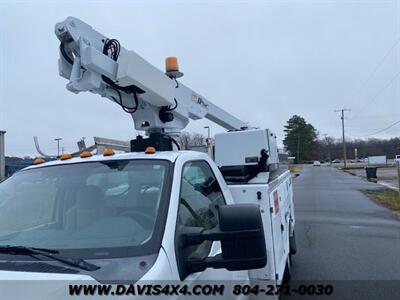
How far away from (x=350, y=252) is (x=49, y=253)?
7407 mm

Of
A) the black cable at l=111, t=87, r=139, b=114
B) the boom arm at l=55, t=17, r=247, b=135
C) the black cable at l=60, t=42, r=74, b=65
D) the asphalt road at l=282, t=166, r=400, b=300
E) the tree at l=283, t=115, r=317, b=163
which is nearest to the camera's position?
the boom arm at l=55, t=17, r=247, b=135

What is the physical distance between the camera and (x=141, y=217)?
252 centimetres

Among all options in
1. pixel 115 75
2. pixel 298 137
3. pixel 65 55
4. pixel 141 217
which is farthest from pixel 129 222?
pixel 298 137

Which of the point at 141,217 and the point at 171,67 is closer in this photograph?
the point at 141,217

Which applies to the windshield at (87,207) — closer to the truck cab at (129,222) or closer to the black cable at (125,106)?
the truck cab at (129,222)

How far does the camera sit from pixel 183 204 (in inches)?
108

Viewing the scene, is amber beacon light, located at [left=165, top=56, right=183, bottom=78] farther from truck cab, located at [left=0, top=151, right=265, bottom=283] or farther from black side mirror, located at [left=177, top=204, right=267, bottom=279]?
black side mirror, located at [left=177, top=204, right=267, bottom=279]

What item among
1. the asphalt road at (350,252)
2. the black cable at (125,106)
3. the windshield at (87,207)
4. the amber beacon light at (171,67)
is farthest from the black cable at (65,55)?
the asphalt road at (350,252)

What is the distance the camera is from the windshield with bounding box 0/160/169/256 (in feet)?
7.81

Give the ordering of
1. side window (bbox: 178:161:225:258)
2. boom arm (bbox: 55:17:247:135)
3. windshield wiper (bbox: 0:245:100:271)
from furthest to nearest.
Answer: boom arm (bbox: 55:17:247:135), side window (bbox: 178:161:225:258), windshield wiper (bbox: 0:245:100:271)

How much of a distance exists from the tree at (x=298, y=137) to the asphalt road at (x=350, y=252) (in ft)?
374

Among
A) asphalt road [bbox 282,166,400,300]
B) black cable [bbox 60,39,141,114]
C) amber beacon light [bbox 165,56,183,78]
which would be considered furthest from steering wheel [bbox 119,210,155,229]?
asphalt road [bbox 282,166,400,300]

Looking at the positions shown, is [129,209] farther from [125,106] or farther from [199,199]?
[125,106]

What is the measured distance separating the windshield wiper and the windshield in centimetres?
9
